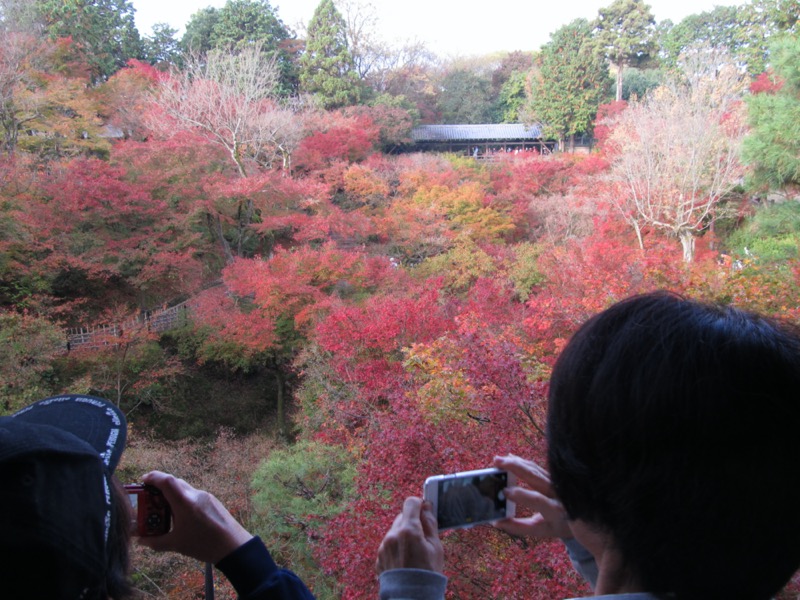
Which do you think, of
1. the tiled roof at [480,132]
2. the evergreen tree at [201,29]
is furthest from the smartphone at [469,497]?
the evergreen tree at [201,29]

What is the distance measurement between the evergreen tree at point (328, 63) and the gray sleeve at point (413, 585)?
45.8ft

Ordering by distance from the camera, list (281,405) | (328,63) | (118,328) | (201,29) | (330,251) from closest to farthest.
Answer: (118,328) → (330,251) → (281,405) → (328,63) → (201,29)

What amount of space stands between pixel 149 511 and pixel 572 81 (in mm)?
15908

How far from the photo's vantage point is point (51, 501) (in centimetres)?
51

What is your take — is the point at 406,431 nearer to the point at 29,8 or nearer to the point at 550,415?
the point at 550,415

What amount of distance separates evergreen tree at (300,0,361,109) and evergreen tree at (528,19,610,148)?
5280 mm

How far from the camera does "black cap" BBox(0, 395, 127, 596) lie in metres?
0.48

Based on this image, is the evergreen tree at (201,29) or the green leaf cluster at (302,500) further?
the evergreen tree at (201,29)

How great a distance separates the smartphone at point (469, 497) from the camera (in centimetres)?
75

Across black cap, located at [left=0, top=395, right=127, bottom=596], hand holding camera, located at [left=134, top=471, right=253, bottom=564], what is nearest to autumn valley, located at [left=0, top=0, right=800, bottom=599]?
hand holding camera, located at [left=134, top=471, right=253, bottom=564]

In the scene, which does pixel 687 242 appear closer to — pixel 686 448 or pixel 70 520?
pixel 686 448

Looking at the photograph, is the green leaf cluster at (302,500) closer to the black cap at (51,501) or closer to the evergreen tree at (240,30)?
the black cap at (51,501)

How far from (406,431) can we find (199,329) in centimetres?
573

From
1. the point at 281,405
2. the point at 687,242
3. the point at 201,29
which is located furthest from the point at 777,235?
the point at 201,29
